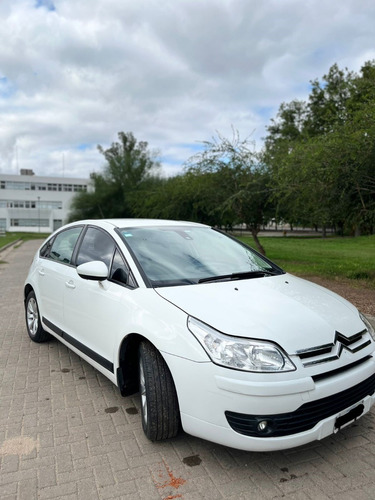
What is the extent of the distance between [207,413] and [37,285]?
10.7ft

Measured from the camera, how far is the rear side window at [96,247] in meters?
3.74

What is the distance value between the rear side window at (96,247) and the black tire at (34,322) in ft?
4.57

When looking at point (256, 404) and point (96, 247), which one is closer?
point (256, 404)

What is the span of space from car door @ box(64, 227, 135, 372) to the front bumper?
33.5 inches

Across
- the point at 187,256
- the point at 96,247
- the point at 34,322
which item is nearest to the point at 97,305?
the point at 96,247

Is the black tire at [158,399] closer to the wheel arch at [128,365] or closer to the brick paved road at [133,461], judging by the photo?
the brick paved road at [133,461]

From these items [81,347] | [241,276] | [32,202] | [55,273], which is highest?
[32,202]

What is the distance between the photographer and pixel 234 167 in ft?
51.1

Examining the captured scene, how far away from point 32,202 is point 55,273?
85.5m

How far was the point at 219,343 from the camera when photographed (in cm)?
249

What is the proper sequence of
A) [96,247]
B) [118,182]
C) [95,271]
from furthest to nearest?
[118,182], [96,247], [95,271]

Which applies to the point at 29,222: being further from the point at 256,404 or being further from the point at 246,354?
the point at 256,404

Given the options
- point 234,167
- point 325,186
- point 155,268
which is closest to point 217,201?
point 234,167

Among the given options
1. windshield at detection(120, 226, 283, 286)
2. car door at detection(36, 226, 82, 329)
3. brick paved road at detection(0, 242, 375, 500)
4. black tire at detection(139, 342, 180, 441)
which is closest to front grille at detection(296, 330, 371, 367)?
brick paved road at detection(0, 242, 375, 500)
